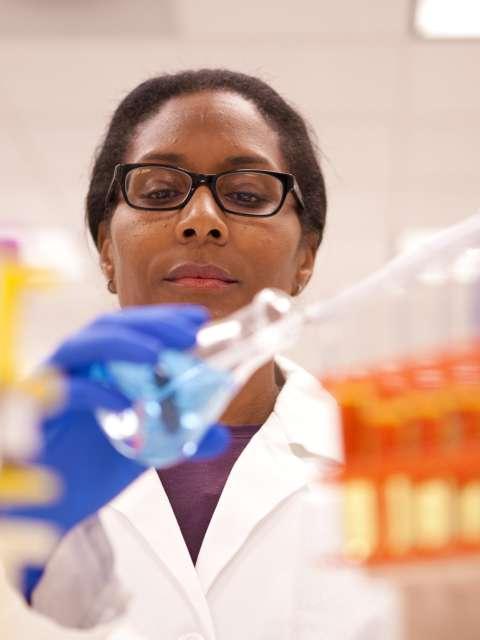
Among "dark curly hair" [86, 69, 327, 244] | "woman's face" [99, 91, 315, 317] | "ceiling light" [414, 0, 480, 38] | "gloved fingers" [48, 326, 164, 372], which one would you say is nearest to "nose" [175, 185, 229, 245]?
"woman's face" [99, 91, 315, 317]

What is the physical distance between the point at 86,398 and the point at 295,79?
219 cm

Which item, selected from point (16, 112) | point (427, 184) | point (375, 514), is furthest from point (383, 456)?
point (427, 184)

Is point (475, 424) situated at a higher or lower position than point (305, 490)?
higher

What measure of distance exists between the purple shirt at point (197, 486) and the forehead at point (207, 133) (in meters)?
0.41

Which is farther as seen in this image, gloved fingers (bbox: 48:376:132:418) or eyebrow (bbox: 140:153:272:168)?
eyebrow (bbox: 140:153:272:168)

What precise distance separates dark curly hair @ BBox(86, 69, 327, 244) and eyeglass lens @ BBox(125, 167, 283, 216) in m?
0.09

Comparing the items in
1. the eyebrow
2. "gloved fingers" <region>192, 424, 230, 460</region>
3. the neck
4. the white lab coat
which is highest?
the eyebrow

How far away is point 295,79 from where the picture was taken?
2555mm

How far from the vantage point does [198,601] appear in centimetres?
96

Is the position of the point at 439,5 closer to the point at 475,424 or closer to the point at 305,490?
the point at 305,490

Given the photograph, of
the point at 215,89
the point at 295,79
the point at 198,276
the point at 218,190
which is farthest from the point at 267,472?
the point at 295,79

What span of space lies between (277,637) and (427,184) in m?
Result: 2.54

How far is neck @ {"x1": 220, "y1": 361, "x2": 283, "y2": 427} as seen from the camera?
1.18 m

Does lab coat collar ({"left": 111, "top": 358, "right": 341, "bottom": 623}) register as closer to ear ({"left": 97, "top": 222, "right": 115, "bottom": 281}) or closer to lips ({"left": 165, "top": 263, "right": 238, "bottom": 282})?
lips ({"left": 165, "top": 263, "right": 238, "bottom": 282})
